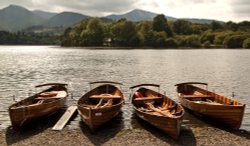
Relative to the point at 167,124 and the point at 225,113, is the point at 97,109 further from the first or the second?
the point at 225,113

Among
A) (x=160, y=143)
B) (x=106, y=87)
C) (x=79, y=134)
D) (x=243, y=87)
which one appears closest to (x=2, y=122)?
(x=79, y=134)

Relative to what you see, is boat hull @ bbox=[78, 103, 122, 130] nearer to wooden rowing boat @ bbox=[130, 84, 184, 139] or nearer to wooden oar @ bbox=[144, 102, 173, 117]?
wooden rowing boat @ bbox=[130, 84, 184, 139]

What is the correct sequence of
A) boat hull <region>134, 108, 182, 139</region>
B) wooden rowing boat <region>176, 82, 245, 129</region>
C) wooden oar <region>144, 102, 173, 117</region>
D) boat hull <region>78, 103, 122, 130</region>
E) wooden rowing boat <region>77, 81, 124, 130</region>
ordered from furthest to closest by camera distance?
1. wooden oar <region>144, 102, 173, 117</region>
2. wooden rowing boat <region>176, 82, 245, 129</region>
3. wooden rowing boat <region>77, 81, 124, 130</region>
4. boat hull <region>78, 103, 122, 130</region>
5. boat hull <region>134, 108, 182, 139</region>

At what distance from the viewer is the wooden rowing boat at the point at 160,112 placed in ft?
71.9

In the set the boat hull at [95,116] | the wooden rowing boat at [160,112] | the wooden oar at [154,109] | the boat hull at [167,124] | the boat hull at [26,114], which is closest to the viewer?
the boat hull at [167,124]

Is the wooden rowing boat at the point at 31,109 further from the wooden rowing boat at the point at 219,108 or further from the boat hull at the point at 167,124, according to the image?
the wooden rowing boat at the point at 219,108

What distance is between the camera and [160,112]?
82.4 ft

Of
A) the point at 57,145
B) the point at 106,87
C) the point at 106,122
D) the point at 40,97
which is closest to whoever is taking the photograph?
the point at 57,145

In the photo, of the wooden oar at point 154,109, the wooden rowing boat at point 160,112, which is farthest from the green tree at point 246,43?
the wooden oar at point 154,109

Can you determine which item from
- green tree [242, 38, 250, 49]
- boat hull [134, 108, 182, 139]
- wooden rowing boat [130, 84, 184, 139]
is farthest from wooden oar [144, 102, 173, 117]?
green tree [242, 38, 250, 49]

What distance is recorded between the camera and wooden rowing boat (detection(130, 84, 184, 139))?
2191 centimetres

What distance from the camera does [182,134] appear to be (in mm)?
23516

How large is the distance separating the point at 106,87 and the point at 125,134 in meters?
12.2

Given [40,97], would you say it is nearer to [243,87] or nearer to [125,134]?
[125,134]
